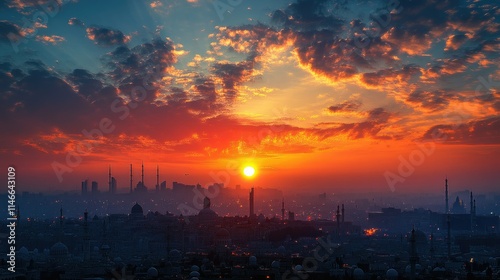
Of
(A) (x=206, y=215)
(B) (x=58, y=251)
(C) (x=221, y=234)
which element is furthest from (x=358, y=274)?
(A) (x=206, y=215)

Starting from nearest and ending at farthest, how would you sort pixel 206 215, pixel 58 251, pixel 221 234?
1. pixel 58 251
2. pixel 221 234
3. pixel 206 215

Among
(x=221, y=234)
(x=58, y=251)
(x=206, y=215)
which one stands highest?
(x=206, y=215)

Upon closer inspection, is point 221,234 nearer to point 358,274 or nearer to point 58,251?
point 58,251

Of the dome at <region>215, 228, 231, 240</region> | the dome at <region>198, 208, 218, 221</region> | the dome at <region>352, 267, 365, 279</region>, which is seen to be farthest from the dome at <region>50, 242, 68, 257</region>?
the dome at <region>198, 208, 218, 221</region>

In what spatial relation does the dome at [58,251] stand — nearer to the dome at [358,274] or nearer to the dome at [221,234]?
the dome at [221,234]

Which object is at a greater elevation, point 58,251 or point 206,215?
point 206,215

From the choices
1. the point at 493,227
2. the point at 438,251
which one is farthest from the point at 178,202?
the point at 438,251

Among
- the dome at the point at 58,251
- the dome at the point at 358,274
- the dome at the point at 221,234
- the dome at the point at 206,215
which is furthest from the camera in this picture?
the dome at the point at 206,215

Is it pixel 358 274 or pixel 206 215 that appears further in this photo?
pixel 206 215

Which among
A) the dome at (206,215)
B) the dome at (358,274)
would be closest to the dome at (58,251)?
the dome at (358,274)

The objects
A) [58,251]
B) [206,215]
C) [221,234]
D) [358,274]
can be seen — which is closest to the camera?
[358,274]

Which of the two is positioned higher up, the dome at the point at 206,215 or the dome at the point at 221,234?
the dome at the point at 206,215

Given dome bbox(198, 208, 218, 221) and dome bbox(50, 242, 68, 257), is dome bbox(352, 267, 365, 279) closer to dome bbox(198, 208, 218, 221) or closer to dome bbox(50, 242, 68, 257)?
dome bbox(50, 242, 68, 257)
